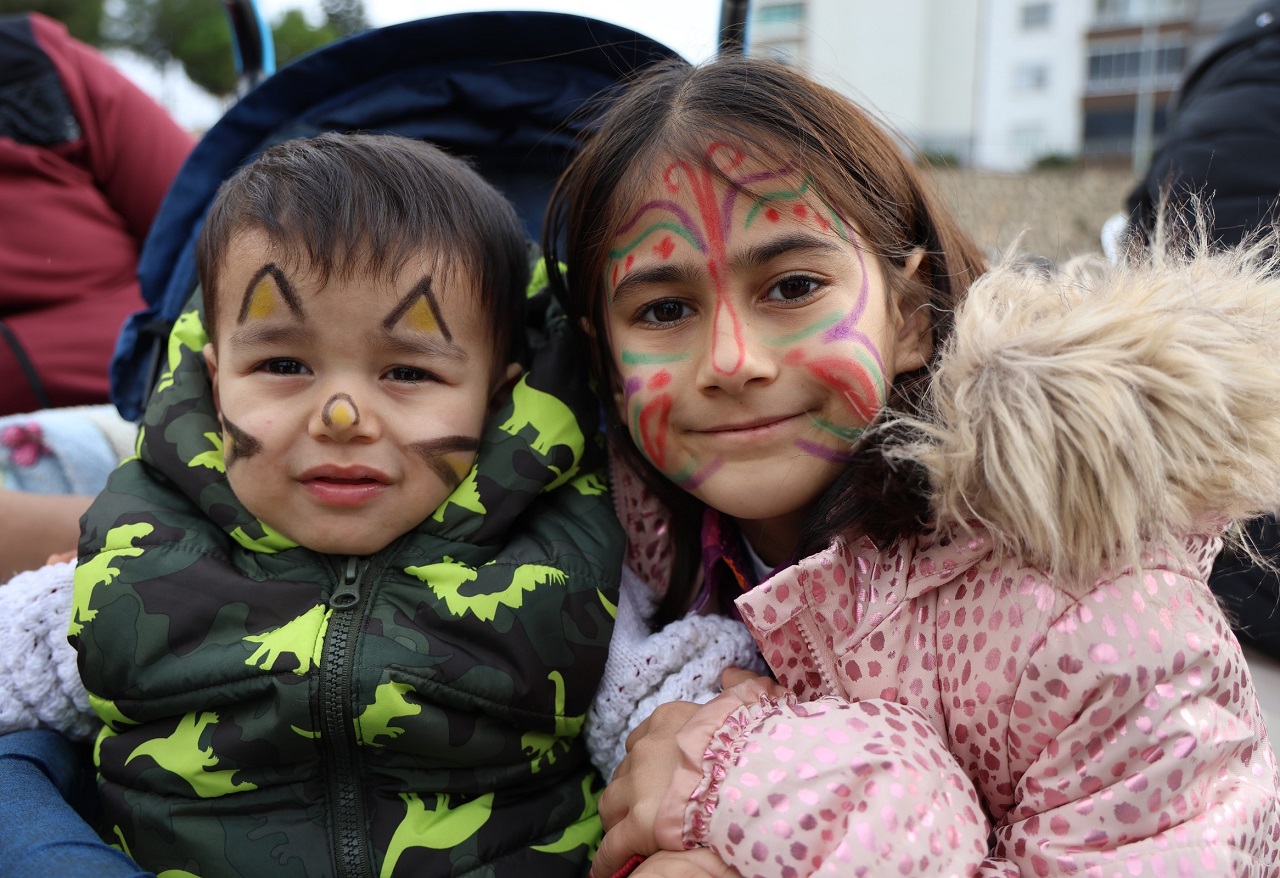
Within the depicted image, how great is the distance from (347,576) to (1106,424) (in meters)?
1.01

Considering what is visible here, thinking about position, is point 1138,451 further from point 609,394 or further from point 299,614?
point 299,614

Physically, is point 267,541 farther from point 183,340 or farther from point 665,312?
point 665,312

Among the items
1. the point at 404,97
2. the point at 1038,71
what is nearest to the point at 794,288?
the point at 404,97

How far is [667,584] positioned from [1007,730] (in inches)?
24.9

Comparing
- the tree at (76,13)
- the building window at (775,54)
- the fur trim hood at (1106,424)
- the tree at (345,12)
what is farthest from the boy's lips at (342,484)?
the tree at (76,13)

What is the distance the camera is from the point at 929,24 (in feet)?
100

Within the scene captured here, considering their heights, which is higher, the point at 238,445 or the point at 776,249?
the point at 776,249

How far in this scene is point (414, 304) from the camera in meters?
1.39

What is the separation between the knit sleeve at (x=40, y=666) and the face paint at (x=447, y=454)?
0.59 m

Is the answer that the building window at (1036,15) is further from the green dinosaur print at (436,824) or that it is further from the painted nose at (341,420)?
the green dinosaur print at (436,824)

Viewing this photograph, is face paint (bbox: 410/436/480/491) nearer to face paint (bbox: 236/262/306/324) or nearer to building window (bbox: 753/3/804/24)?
face paint (bbox: 236/262/306/324)

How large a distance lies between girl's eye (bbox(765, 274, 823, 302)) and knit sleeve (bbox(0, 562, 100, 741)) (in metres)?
1.14

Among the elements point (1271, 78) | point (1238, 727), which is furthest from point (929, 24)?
point (1238, 727)

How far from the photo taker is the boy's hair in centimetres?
137
